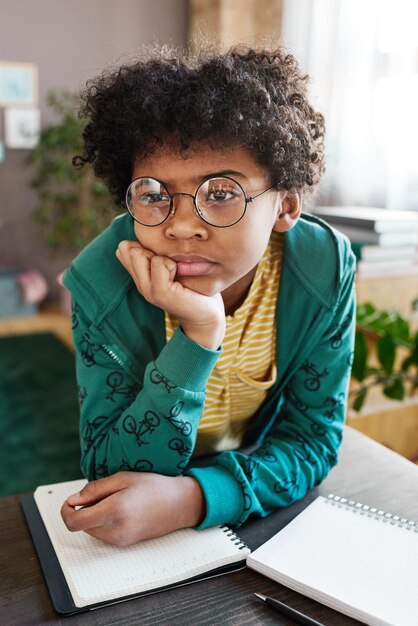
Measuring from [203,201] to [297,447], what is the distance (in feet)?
1.24

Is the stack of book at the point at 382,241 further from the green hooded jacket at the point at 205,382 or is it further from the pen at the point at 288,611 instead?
the pen at the point at 288,611

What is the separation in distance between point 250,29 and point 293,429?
9.64ft

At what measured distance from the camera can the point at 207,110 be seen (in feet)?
2.46

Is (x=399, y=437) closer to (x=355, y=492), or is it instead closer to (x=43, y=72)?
(x=355, y=492)

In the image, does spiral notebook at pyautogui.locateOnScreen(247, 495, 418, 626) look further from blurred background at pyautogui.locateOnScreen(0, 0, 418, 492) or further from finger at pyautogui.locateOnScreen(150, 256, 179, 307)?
blurred background at pyautogui.locateOnScreen(0, 0, 418, 492)

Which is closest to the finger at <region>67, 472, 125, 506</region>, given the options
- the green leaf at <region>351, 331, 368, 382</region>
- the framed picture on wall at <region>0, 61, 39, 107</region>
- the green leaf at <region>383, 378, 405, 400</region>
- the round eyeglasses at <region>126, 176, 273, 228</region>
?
the round eyeglasses at <region>126, 176, 273, 228</region>

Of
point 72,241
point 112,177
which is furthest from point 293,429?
point 72,241

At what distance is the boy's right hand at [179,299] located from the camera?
0.80 meters

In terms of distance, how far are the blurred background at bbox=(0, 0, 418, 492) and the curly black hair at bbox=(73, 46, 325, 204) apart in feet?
0.60

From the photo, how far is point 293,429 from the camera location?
0.93 m

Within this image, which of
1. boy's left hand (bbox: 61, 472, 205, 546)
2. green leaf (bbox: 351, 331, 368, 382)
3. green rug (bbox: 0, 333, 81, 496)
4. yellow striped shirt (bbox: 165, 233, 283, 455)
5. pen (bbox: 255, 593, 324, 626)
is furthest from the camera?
green rug (bbox: 0, 333, 81, 496)

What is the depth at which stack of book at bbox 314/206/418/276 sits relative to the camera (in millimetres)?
1861

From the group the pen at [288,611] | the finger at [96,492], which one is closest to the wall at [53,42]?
the finger at [96,492]

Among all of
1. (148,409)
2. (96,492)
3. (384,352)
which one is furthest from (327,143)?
(96,492)
